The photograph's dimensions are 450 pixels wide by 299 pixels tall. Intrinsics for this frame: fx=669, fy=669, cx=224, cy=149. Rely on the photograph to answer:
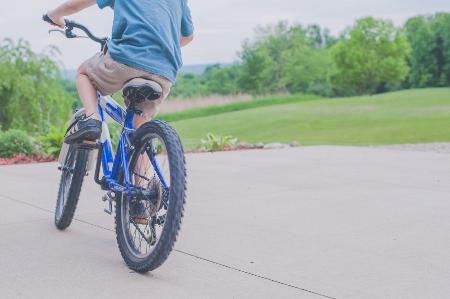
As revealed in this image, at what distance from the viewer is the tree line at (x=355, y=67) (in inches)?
2346

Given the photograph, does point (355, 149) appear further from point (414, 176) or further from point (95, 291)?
point (95, 291)

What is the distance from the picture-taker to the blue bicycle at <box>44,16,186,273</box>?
332 cm

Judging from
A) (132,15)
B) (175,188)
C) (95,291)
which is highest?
(132,15)

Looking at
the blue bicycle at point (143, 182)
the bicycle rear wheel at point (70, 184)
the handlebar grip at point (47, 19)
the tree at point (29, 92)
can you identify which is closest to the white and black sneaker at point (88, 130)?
the blue bicycle at point (143, 182)

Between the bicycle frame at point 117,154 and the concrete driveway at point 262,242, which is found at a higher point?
the bicycle frame at point 117,154

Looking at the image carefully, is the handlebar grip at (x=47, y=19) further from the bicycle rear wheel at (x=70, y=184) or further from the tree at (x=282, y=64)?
the tree at (x=282, y=64)

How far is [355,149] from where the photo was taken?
10750 millimetres

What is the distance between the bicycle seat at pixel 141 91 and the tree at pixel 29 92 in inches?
387

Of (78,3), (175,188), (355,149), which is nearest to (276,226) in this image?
(175,188)

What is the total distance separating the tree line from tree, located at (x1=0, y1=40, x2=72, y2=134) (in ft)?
136

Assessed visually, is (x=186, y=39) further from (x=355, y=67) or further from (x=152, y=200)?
(x=355, y=67)

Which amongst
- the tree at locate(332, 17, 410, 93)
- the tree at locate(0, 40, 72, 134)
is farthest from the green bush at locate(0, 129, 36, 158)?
the tree at locate(332, 17, 410, 93)

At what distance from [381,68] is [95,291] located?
5762 cm

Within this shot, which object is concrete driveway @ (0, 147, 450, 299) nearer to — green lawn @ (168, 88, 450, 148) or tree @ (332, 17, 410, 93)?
green lawn @ (168, 88, 450, 148)
